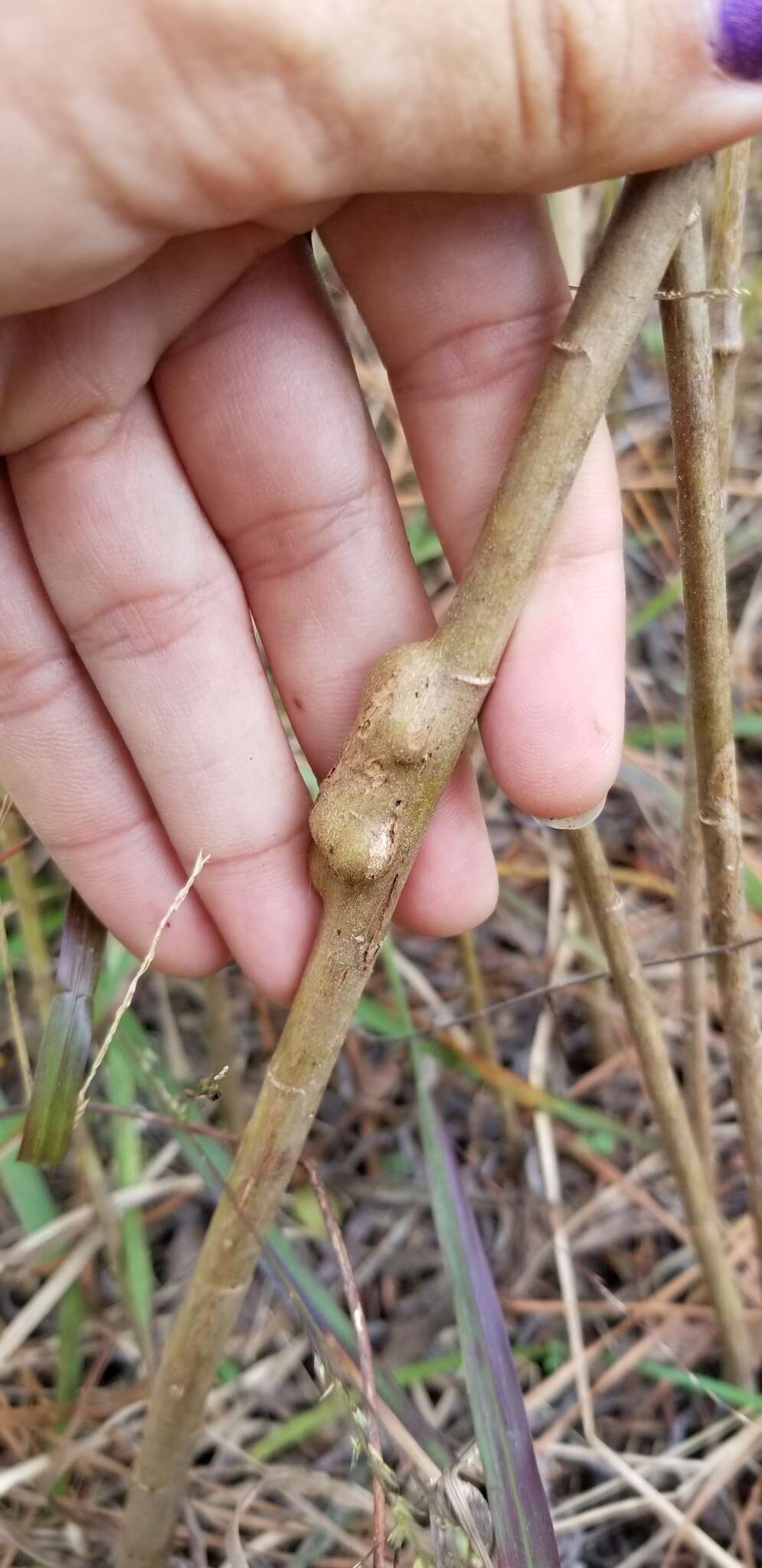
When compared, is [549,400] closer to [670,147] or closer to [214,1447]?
[670,147]

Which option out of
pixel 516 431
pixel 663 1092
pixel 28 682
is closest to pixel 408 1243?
pixel 663 1092

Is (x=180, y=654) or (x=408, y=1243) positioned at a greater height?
(x=180, y=654)

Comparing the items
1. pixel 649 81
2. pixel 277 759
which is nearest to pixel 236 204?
pixel 649 81

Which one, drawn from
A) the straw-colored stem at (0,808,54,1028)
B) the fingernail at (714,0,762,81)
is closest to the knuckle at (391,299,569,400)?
the fingernail at (714,0,762,81)

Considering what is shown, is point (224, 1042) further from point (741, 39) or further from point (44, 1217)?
point (741, 39)

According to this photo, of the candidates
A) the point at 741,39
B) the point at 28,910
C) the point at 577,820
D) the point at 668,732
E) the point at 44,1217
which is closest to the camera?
the point at 741,39

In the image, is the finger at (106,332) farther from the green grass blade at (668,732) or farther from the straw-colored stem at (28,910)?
the green grass blade at (668,732)

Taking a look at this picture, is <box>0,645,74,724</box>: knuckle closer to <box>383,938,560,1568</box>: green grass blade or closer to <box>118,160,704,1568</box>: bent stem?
<box>118,160,704,1568</box>: bent stem
